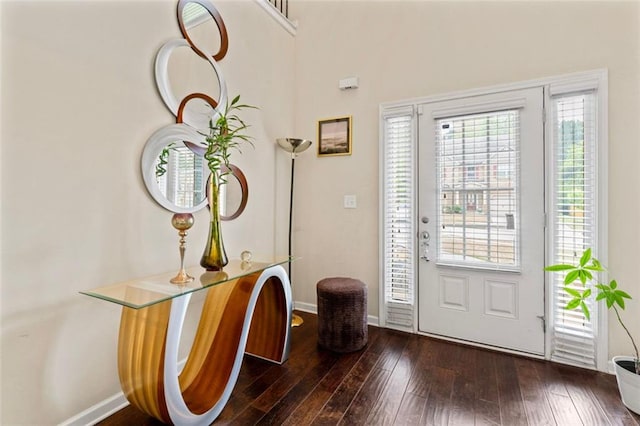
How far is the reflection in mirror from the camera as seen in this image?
191 centimetres

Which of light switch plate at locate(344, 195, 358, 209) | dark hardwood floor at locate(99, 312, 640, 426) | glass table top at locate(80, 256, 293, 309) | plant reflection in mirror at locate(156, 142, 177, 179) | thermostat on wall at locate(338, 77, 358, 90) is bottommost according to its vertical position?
dark hardwood floor at locate(99, 312, 640, 426)

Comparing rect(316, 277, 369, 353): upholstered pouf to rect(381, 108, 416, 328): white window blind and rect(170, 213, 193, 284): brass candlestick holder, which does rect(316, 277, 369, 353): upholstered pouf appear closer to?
rect(381, 108, 416, 328): white window blind

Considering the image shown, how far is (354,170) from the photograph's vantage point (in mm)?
2996

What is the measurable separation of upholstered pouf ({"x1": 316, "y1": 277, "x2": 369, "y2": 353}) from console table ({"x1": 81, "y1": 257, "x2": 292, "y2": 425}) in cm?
35

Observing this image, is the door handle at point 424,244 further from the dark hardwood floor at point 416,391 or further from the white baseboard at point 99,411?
the white baseboard at point 99,411

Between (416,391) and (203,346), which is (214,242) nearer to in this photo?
(203,346)

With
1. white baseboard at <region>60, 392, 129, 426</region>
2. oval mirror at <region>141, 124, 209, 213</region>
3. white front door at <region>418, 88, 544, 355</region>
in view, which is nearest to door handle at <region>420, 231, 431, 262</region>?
white front door at <region>418, 88, 544, 355</region>

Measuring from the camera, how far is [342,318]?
238 cm

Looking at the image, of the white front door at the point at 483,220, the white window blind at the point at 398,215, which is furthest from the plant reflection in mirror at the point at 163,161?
the white front door at the point at 483,220

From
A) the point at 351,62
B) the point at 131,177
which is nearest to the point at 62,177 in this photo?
the point at 131,177

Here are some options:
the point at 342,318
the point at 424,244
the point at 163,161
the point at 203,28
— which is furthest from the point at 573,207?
the point at 203,28

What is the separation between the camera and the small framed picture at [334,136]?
3029mm

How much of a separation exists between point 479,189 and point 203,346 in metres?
2.31

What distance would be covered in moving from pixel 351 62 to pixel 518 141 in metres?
1.68
